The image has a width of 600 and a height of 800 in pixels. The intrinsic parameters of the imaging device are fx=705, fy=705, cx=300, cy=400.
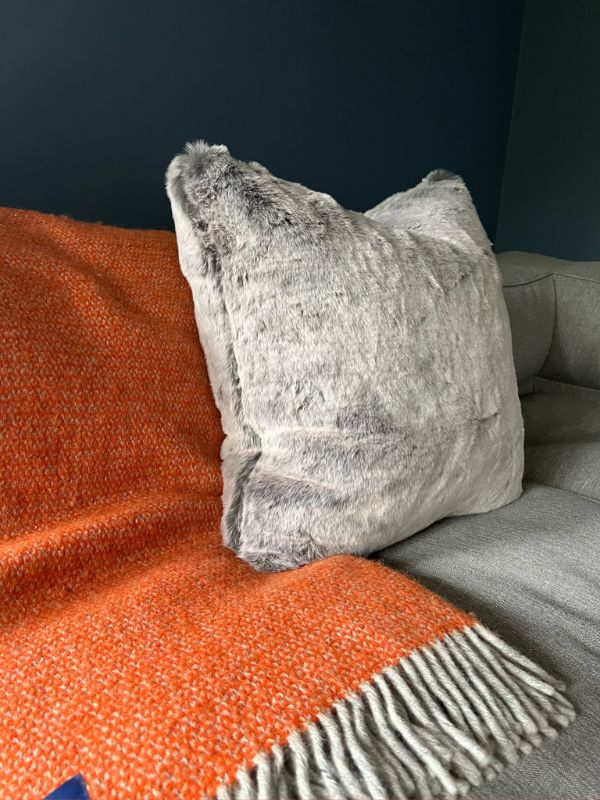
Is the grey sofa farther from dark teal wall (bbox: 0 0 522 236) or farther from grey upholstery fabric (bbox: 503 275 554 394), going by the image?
dark teal wall (bbox: 0 0 522 236)

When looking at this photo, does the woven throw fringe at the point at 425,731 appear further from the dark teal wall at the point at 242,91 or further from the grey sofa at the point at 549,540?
the dark teal wall at the point at 242,91

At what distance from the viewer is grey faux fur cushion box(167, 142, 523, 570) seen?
2.58 ft

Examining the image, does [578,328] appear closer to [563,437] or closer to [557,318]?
[557,318]

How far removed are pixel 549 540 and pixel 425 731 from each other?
0.44 metres

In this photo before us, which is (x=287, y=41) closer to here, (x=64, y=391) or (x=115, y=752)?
(x=64, y=391)

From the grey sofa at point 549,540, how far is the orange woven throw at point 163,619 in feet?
0.11

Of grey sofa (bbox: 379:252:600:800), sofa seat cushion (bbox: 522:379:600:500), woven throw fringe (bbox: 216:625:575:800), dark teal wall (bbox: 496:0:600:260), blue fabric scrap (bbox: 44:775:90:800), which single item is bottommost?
sofa seat cushion (bbox: 522:379:600:500)

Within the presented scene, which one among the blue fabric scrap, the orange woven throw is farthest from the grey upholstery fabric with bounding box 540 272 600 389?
the blue fabric scrap

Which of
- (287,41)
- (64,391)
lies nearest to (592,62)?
(287,41)

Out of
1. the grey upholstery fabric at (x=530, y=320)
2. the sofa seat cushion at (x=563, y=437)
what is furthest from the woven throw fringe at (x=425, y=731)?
the grey upholstery fabric at (x=530, y=320)

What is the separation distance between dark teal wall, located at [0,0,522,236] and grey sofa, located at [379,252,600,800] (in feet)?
2.17

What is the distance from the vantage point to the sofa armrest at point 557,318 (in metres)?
1.55

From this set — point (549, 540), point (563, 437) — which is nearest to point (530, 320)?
point (563, 437)

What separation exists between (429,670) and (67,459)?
434 mm
